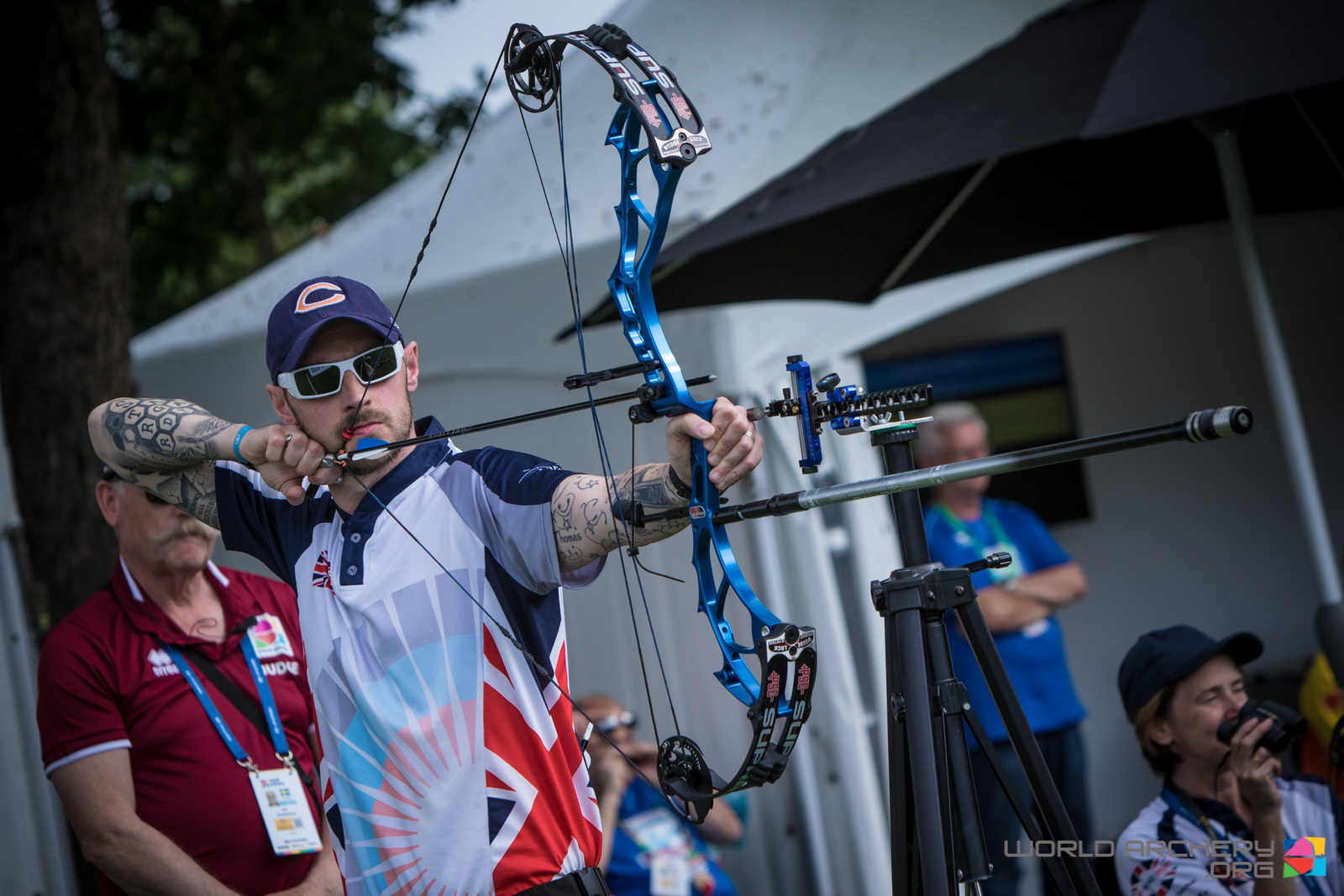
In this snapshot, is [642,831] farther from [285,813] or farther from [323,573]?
[323,573]

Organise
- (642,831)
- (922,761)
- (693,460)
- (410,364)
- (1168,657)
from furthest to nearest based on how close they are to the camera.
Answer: (642,831), (1168,657), (410,364), (693,460), (922,761)

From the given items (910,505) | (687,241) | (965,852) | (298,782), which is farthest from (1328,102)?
(298,782)

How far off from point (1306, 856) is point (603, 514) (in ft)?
5.30

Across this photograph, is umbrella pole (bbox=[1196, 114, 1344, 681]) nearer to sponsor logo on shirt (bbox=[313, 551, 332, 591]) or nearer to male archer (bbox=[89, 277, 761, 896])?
male archer (bbox=[89, 277, 761, 896])

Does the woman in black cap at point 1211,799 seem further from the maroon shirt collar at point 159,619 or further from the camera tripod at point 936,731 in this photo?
the maroon shirt collar at point 159,619

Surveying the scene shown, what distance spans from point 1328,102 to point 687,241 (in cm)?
153

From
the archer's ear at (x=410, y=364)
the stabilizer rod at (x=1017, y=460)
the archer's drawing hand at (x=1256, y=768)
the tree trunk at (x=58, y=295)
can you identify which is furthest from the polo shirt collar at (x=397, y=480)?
the tree trunk at (x=58, y=295)

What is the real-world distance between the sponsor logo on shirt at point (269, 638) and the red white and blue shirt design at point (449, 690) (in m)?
0.92

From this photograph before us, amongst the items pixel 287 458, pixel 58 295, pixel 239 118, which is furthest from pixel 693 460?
pixel 239 118

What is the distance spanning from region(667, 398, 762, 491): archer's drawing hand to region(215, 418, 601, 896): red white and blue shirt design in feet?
0.94

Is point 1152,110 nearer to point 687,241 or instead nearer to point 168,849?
point 687,241

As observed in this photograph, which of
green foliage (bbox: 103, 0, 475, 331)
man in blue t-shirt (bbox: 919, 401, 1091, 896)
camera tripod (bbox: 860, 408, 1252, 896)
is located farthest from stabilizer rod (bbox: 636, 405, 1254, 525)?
green foliage (bbox: 103, 0, 475, 331)

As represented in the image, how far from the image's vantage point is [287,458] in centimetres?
178

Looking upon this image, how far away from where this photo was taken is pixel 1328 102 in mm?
2717
